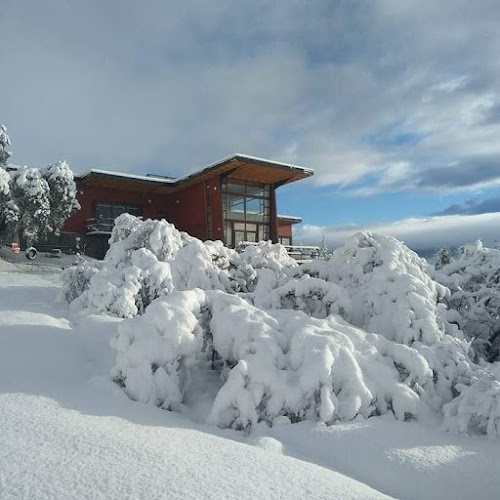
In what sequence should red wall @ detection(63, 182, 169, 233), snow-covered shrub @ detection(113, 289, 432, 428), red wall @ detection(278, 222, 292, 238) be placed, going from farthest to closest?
red wall @ detection(278, 222, 292, 238), red wall @ detection(63, 182, 169, 233), snow-covered shrub @ detection(113, 289, 432, 428)

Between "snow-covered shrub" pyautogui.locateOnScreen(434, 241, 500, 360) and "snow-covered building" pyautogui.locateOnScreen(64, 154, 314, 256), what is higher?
"snow-covered building" pyautogui.locateOnScreen(64, 154, 314, 256)

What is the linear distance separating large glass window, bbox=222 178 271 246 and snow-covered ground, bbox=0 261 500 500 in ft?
66.8

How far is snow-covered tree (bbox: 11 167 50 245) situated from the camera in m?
18.3

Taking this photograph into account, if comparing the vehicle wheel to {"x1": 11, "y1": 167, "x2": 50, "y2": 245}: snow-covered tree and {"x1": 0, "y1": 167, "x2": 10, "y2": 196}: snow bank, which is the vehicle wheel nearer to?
{"x1": 11, "y1": 167, "x2": 50, "y2": 245}: snow-covered tree

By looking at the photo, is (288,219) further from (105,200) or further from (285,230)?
(105,200)

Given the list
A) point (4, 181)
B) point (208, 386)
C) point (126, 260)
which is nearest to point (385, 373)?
point (208, 386)

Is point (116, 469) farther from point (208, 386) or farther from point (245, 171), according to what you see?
point (245, 171)

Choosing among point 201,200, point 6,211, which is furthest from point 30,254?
point 201,200

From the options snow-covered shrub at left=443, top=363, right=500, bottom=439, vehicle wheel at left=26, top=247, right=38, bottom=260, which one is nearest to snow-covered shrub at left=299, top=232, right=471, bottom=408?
snow-covered shrub at left=443, top=363, right=500, bottom=439

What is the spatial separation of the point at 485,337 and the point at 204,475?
6.49 metres

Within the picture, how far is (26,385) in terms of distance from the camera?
4.31 meters

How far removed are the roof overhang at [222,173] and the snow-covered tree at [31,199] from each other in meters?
4.77

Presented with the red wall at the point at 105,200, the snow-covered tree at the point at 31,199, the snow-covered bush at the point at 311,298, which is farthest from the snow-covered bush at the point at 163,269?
the red wall at the point at 105,200

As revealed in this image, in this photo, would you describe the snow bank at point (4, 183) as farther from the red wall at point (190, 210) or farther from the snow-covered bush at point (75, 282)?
the red wall at point (190, 210)
